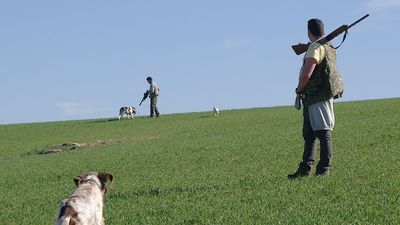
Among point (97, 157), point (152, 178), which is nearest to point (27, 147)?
point (97, 157)

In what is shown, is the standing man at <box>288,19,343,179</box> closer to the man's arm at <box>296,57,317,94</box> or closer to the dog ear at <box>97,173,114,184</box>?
the man's arm at <box>296,57,317,94</box>

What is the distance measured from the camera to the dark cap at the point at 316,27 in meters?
11.4

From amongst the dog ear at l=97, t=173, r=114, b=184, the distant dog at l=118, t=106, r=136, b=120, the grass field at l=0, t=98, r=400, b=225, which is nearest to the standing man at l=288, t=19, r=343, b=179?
the grass field at l=0, t=98, r=400, b=225

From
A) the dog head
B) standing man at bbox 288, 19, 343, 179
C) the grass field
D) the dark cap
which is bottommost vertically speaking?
the grass field

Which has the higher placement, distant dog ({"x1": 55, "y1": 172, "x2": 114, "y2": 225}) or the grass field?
distant dog ({"x1": 55, "y1": 172, "x2": 114, "y2": 225})

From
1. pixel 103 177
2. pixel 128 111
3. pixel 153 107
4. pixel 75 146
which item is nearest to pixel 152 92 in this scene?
pixel 153 107

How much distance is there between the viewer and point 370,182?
10516mm

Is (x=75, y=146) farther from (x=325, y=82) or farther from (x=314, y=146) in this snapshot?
(x=325, y=82)

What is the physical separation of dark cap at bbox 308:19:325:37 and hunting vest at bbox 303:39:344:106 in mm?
170

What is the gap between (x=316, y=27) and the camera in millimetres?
11438

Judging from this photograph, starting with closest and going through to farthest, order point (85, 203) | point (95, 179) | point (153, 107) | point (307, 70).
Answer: point (85, 203) → point (95, 179) → point (307, 70) → point (153, 107)

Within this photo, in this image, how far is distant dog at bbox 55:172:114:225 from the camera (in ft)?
23.6

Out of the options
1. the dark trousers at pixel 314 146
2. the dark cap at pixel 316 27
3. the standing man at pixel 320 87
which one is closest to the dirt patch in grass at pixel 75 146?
the dark trousers at pixel 314 146

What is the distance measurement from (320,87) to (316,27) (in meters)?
1.08
